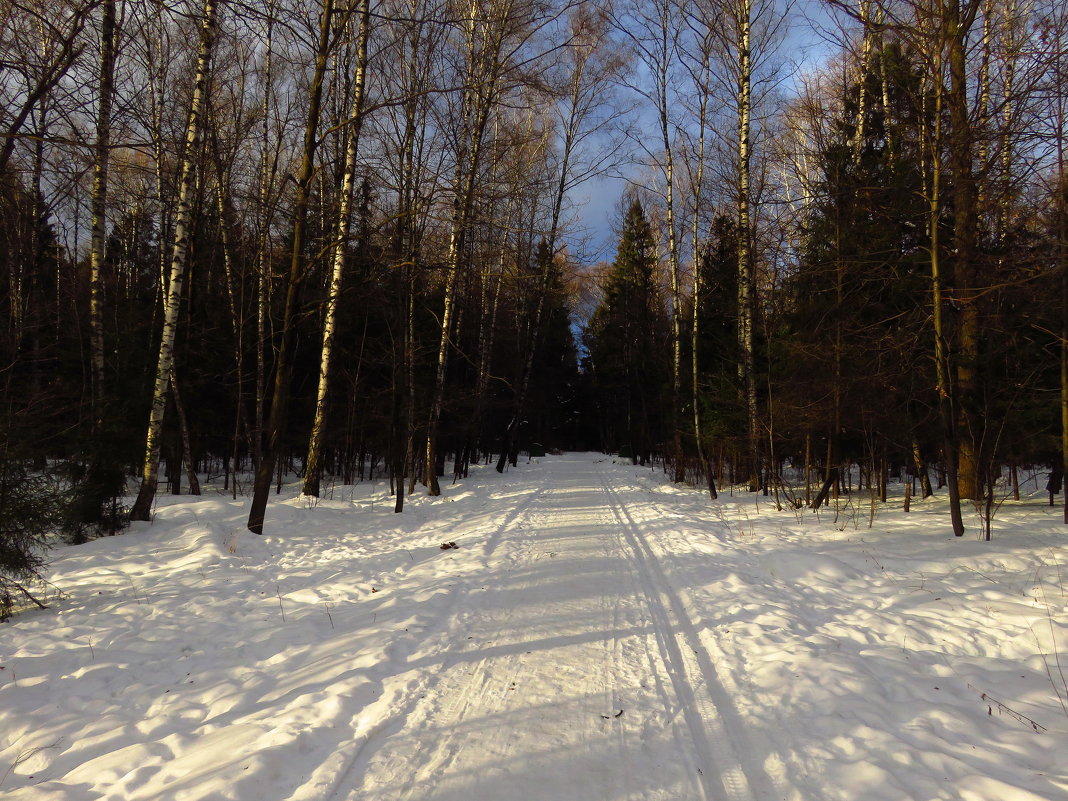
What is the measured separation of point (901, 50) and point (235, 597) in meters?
14.6

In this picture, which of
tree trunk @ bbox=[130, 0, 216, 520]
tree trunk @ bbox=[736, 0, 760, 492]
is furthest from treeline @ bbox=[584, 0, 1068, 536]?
tree trunk @ bbox=[130, 0, 216, 520]

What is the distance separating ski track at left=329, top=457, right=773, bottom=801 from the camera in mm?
2893

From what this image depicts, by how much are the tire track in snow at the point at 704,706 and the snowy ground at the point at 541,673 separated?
20mm

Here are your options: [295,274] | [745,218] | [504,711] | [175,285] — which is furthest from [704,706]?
[745,218]

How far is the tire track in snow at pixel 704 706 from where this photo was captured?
2.89 meters

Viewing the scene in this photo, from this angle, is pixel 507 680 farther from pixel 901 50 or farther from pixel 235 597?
pixel 901 50

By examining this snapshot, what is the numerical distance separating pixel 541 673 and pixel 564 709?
550 millimetres

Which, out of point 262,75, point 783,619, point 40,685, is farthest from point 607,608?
point 262,75

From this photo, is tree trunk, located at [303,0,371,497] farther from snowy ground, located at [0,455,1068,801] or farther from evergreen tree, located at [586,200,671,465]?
evergreen tree, located at [586,200,671,465]

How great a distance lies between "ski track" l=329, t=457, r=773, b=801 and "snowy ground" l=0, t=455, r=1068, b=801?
0.06 ft

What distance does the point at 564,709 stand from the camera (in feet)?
11.9

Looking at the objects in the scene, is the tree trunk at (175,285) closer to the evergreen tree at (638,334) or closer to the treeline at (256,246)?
the treeline at (256,246)

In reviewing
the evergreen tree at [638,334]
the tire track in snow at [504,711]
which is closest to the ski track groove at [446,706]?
the tire track in snow at [504,711]

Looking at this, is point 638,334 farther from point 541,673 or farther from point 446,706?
point 446,706
